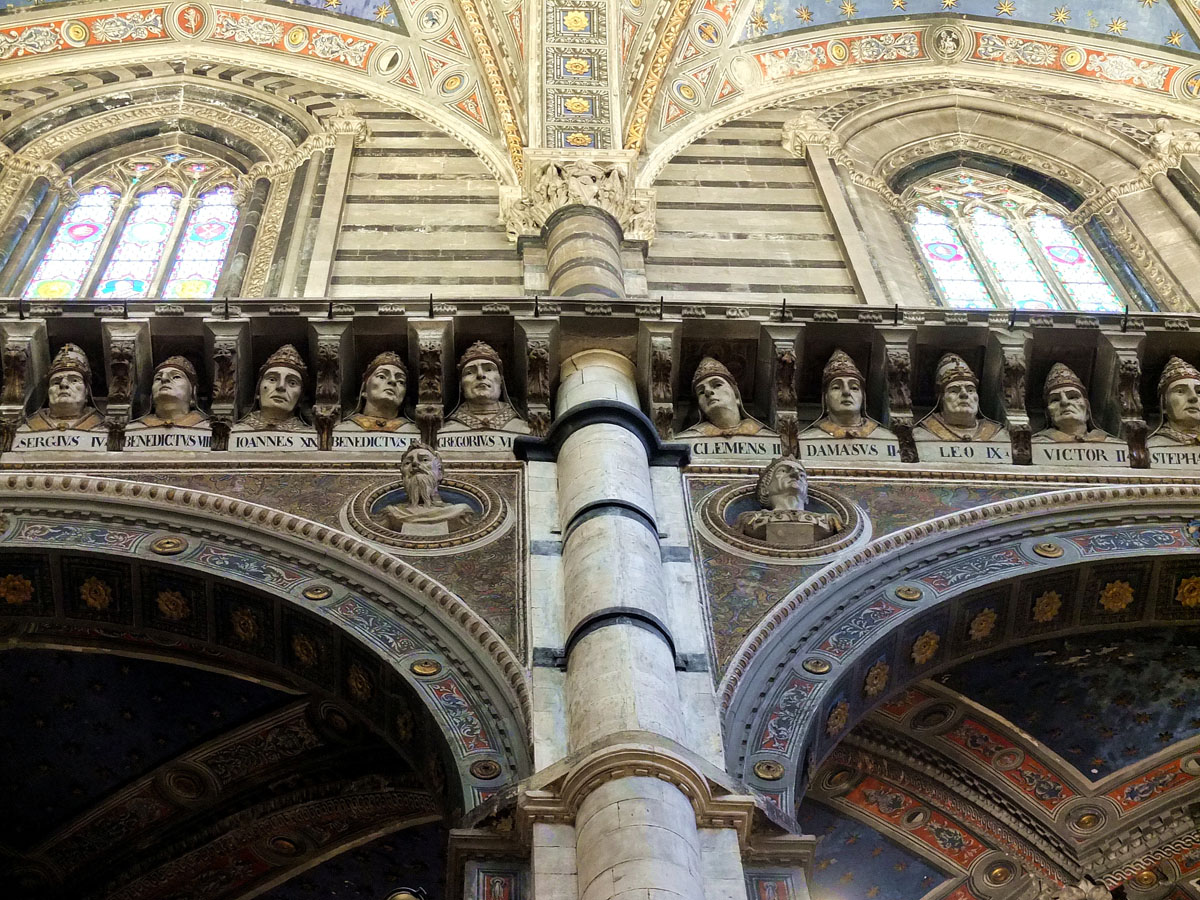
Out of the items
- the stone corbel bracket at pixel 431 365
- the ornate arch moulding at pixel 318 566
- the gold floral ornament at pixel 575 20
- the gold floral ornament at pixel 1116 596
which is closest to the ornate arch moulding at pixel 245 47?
the gold floral ornament at pixel 575 20

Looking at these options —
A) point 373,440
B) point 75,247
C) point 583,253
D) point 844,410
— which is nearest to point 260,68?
point 75,247

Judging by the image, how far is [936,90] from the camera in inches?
731

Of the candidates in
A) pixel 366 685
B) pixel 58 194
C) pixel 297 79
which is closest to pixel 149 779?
pixel 366 685

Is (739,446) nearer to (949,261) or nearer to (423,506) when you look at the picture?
(423,506)

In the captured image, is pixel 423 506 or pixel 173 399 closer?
pixel 423 506

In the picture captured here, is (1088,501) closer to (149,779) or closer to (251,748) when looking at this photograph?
(251,748)

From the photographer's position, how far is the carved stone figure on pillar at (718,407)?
11820 millimetres

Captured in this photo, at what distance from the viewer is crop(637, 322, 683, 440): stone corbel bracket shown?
11.8 metres

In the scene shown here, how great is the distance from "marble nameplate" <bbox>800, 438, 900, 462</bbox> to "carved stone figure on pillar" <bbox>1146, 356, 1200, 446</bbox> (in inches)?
67.8

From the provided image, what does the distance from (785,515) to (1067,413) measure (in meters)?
2.39

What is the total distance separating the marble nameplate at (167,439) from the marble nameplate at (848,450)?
3.82 metres

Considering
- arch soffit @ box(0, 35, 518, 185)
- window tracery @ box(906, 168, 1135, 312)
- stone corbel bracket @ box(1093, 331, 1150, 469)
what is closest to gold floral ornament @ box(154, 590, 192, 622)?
stone corbel bracket @ box(1093, 331, 1150, 469)

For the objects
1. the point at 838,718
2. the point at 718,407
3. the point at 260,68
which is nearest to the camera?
the point at 838,718

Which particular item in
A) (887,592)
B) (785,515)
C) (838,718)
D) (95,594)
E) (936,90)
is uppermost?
(936,90)
